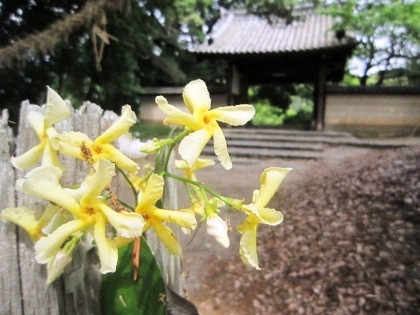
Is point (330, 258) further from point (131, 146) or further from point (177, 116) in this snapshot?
point (177, 116)

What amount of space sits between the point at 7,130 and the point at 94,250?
1.30ft

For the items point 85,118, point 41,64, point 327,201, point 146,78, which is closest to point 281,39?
point 146,78

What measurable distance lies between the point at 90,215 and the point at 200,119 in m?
0.25

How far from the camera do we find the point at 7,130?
0.92m

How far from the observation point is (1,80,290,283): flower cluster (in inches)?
24.8

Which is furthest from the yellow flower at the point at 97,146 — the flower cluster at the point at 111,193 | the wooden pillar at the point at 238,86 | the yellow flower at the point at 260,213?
the wooden pillar at the point at 238,86

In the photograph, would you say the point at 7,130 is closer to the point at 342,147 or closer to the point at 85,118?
the point at 85,118

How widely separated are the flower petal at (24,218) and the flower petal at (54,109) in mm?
220

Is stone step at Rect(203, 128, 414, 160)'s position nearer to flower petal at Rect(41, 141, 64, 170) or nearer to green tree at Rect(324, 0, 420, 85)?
green tree at Rect(324, 0, 420, 85)

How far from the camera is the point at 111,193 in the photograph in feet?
2.33

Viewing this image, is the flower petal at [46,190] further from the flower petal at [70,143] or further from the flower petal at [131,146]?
the flower petal at [131,146]

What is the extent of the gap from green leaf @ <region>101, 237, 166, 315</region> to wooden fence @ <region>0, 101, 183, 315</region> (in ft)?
0.66

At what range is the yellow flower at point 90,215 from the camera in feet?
2.01

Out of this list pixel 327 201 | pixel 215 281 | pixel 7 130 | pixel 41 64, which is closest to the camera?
pixel 7 130
